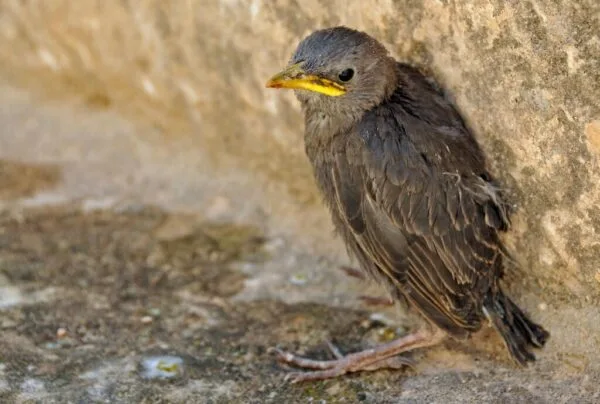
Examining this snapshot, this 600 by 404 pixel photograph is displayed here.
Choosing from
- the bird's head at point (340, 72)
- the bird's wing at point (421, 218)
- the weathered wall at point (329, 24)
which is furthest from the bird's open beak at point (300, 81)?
the weathered wall at point (329, 24)

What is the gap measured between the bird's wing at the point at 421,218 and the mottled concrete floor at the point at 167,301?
27 centimetres

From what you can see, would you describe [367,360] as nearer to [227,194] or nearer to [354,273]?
[354,273]

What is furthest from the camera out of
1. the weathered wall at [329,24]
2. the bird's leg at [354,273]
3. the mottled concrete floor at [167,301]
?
the bird's leg at [354,273]

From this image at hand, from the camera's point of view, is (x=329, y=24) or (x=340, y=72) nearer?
(x=340, y=72)

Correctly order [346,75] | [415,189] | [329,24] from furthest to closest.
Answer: [329,24], [346,75], [415,189]

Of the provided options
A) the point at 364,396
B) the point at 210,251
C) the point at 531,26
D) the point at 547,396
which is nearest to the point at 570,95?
the point at 531,26

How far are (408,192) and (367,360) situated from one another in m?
0.63

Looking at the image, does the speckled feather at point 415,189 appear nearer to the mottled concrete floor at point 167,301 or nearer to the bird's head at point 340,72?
the bird's head at point 340,72

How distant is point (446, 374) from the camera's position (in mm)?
3330

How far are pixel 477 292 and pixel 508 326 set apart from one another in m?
0.16

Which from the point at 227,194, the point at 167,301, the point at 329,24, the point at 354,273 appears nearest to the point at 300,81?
the point at 329,24

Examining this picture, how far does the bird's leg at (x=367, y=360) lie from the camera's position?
3.34 meters

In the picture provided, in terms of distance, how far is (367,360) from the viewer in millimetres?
3359

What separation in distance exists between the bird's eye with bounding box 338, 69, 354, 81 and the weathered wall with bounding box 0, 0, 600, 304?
26cm
